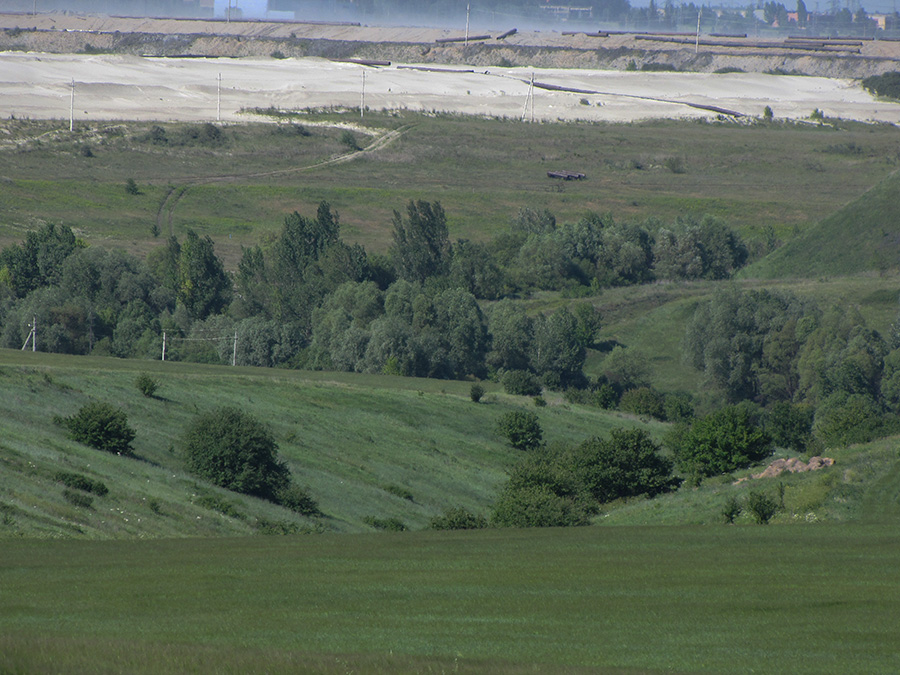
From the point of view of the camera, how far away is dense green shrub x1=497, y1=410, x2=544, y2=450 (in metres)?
59.9

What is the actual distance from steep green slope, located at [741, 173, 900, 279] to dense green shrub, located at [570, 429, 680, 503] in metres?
66.7

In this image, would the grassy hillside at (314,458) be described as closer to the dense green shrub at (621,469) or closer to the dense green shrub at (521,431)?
the dense green shrub at (521,431)

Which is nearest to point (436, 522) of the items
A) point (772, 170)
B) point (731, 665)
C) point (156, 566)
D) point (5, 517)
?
point (5, 517)

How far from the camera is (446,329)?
86.2m

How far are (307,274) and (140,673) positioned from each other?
84994 mm

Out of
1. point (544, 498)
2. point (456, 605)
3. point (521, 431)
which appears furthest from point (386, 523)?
point (456, 605)

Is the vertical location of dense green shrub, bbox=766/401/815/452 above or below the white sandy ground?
below

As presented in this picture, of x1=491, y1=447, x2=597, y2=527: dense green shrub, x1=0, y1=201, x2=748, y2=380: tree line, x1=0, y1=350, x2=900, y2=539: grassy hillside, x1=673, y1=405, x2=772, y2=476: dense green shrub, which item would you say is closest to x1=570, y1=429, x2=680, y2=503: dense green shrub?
x1=491, y1=447, x2=597, y2=527: dense green shrub

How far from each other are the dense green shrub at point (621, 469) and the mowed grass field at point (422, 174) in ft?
224

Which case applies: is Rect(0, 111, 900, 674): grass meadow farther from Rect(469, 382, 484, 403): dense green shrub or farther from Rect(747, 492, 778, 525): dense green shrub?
Rect(469, 382, 484, 403): dense green shrub

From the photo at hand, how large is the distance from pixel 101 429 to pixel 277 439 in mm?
9952

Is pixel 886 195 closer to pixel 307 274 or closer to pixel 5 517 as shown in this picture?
pixel 307 274

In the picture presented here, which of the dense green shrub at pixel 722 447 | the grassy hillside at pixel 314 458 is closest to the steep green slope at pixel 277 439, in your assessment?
the grassy hillside at pixel 314 458

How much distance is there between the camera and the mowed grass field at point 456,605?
13.6 meters
